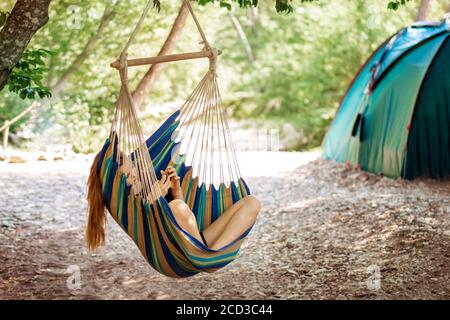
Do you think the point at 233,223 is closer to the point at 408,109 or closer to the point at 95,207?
the point at 95,207

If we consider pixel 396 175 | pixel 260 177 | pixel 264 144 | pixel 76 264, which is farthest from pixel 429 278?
pixel 264 144

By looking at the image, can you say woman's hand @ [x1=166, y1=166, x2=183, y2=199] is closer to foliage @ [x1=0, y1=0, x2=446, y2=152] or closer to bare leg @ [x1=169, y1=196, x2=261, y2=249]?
bare leg @ [x1=169, y1=196, x2=261, y2=249]

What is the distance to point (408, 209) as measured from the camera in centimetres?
394

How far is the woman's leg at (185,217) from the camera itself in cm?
260

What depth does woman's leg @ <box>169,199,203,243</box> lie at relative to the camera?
2.60 metres

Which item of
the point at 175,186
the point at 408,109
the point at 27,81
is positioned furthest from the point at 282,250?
the point at 408,109

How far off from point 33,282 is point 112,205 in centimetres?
75

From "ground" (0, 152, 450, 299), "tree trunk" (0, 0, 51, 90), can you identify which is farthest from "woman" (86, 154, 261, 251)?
"tree trunk" (0, 0, 51, 90)

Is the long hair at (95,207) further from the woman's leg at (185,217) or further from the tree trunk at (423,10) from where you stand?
the tree trunk at (423,10)

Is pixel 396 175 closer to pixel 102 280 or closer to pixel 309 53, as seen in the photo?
pixel 102 280

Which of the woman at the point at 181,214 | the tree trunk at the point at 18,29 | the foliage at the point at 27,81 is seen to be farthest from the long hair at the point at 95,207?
the foliage at the point at 27,81

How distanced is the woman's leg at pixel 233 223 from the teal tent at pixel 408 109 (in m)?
2.47

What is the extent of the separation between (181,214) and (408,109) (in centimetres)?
288

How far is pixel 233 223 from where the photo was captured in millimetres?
2729
